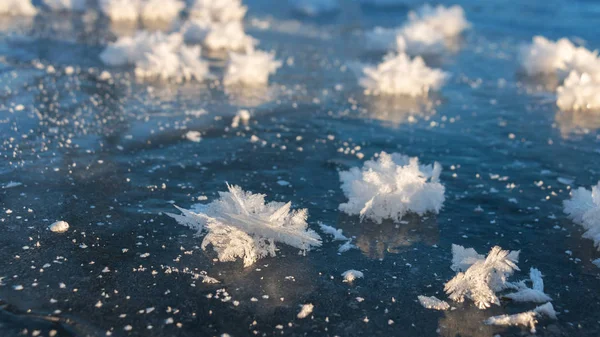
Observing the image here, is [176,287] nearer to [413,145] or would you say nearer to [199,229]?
[199,229]

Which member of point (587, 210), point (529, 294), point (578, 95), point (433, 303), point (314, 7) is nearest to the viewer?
point (433, 303)

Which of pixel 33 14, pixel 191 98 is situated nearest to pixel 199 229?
pixel 191 98

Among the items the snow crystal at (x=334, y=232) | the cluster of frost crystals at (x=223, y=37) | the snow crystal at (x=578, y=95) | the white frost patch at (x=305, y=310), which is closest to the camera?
the white frost patch at (x=305, y=310)

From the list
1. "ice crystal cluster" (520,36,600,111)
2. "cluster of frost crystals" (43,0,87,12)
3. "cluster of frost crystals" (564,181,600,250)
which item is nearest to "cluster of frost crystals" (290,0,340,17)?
"cluster of frost crystals" (43,0,87,12)

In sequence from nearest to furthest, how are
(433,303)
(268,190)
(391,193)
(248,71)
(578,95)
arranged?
1. (433,303)
2. (391,193)
3. (268,190)
4. (578,95)
5. (248,71)

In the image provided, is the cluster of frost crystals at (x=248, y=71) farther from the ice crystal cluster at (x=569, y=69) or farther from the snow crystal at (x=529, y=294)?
the snow crystal at (x=529, y=294)

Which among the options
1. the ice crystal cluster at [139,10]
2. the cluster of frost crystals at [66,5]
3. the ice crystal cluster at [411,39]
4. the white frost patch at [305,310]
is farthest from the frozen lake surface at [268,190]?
the cluster of frost crystals at [66,5]

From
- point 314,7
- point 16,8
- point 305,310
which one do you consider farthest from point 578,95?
point 16,8

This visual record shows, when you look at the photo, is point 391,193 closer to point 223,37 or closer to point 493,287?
point 493,287
